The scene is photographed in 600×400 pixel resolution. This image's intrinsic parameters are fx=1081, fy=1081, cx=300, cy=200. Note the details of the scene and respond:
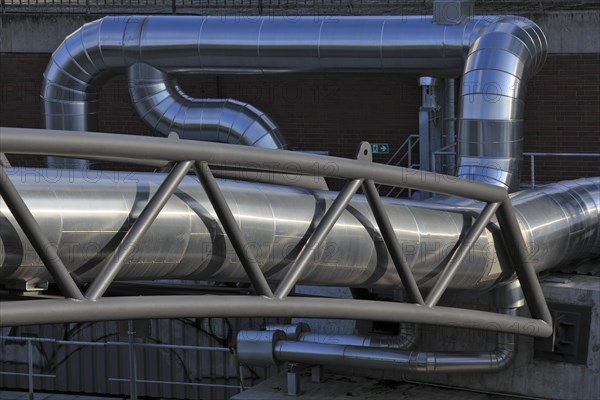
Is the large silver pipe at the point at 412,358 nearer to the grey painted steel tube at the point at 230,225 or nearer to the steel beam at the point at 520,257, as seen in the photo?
the steel beam at the point at 520,257

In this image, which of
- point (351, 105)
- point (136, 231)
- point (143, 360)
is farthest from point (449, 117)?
point (136, 231)

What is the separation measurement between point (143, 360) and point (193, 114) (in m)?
4.02

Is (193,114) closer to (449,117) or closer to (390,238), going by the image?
(449,117)

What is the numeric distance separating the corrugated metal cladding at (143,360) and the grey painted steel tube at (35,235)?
9.22 m

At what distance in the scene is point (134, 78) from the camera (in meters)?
15.2

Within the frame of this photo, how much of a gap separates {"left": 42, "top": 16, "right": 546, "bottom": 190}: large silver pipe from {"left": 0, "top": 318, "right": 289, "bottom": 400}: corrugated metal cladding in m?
3.30

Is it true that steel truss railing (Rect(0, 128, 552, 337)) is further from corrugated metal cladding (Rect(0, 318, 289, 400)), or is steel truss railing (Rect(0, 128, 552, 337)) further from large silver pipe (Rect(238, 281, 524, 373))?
corrugated metal cladding (Rect(0, 318, 289, 400))

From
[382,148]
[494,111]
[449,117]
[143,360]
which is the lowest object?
[143,360]

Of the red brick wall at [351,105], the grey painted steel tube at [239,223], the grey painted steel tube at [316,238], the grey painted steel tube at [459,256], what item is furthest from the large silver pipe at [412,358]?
the red brick wall at [351,105]

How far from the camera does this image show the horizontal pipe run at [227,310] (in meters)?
6.59

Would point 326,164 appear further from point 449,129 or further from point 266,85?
point 266,85

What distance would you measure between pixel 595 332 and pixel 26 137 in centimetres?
776

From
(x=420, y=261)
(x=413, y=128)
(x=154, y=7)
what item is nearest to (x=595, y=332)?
(x=420, y=261)

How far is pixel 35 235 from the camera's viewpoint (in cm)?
643
